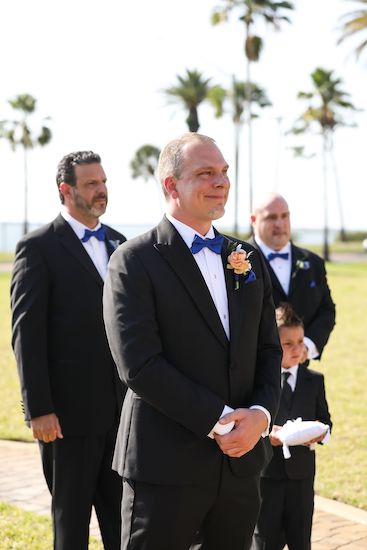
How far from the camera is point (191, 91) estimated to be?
52781mm

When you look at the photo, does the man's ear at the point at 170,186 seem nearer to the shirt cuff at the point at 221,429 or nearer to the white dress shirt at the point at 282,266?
the shirt cuff at the point at 221,429

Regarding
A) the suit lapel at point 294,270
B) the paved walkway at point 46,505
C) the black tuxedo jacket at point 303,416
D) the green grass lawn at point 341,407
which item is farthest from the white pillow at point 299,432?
the green grass lawn at point 341,407

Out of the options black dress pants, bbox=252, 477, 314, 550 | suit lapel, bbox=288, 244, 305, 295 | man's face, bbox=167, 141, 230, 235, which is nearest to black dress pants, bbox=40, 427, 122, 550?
black dress pants, bbox=252, 477, 314, 550

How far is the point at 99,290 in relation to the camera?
4.55 m

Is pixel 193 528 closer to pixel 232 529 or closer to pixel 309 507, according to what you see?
pixel 232 529

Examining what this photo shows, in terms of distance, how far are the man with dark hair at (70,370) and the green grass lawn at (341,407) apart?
250 centimetres

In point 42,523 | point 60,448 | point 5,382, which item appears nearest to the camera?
point 60,448

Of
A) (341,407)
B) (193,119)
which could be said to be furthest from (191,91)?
(341,407)

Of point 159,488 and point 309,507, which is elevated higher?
point 159,488

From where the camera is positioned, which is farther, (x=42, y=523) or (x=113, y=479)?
(x=42, y=523)

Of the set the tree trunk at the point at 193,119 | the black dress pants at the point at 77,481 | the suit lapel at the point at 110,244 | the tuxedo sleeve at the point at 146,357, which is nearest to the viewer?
the tuxedo sleeve at the point at 146,357

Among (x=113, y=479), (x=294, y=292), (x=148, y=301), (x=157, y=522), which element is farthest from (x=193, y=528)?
(x=294, y=292)

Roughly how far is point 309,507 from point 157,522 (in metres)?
1.66

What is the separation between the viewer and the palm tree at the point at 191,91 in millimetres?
52719
